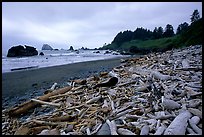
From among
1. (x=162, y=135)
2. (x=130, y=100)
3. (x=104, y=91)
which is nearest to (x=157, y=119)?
(x=162, y=135)

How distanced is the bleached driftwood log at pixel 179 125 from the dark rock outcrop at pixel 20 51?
57.9 metres

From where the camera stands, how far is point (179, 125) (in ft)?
11.1

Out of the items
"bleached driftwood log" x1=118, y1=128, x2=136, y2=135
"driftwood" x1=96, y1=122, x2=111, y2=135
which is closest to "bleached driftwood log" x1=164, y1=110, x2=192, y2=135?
"bleached driftwood log" x1=118, y1=128, x2=136, y2=135

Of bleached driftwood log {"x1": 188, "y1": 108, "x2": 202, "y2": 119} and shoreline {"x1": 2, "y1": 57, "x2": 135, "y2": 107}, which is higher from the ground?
bleached driftwood log {"x1": 188, "y1": 108, "x2": 202, "y2": 119}

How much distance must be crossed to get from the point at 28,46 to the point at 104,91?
204 ft

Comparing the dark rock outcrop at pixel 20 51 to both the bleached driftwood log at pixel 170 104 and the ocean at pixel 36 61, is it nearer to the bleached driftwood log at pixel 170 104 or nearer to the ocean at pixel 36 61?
the ocean at pixel 36 61

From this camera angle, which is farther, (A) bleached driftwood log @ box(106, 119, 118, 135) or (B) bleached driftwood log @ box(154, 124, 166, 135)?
(A) bleached driftwood log @ box(106, 119, 118, 135)

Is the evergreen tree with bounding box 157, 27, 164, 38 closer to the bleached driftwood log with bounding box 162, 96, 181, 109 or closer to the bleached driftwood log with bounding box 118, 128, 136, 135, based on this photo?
the bleached driftwood log with bounding box 162, 96, 181, 109

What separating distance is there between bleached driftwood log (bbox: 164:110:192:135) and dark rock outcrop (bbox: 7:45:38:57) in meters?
57.9

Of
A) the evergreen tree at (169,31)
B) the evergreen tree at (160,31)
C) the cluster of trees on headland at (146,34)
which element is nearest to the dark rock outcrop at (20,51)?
the cluster of trees on headland at (146,34)

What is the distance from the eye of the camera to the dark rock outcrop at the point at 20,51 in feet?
184

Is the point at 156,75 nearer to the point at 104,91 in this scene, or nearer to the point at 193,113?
the point at 104,91

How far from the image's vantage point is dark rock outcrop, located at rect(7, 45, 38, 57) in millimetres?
56100

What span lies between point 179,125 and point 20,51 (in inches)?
2397
